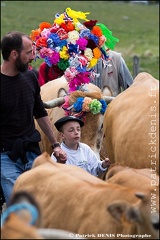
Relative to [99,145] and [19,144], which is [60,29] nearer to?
[99,145]

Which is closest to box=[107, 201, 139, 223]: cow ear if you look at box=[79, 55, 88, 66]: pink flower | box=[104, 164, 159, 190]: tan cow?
box=[104, 164, 159, 190]: tan cow

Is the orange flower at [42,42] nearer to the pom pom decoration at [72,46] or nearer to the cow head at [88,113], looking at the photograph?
the pom pom decoration at [72,46]

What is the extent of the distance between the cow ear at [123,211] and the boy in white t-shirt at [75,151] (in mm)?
2344

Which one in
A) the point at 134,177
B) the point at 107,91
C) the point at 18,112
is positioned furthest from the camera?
the point at 107,91

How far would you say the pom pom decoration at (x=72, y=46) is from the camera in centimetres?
973

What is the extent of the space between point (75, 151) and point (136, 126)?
32.7 inches

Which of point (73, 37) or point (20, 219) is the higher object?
point (73, 37)

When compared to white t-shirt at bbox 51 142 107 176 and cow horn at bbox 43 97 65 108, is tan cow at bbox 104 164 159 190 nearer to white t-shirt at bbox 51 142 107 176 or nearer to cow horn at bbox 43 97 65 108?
white t-shirt at bbox 51 142 107 176

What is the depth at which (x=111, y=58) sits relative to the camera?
34.7 feet

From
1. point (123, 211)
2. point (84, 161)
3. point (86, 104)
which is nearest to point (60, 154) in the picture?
point (84, 161)

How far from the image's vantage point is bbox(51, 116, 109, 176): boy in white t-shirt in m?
8.32

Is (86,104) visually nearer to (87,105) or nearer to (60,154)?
(87,105)

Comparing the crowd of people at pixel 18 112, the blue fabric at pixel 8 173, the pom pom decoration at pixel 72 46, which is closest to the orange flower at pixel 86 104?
the pom pom decoration at pixel 72 46

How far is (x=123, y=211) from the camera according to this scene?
5.91m
